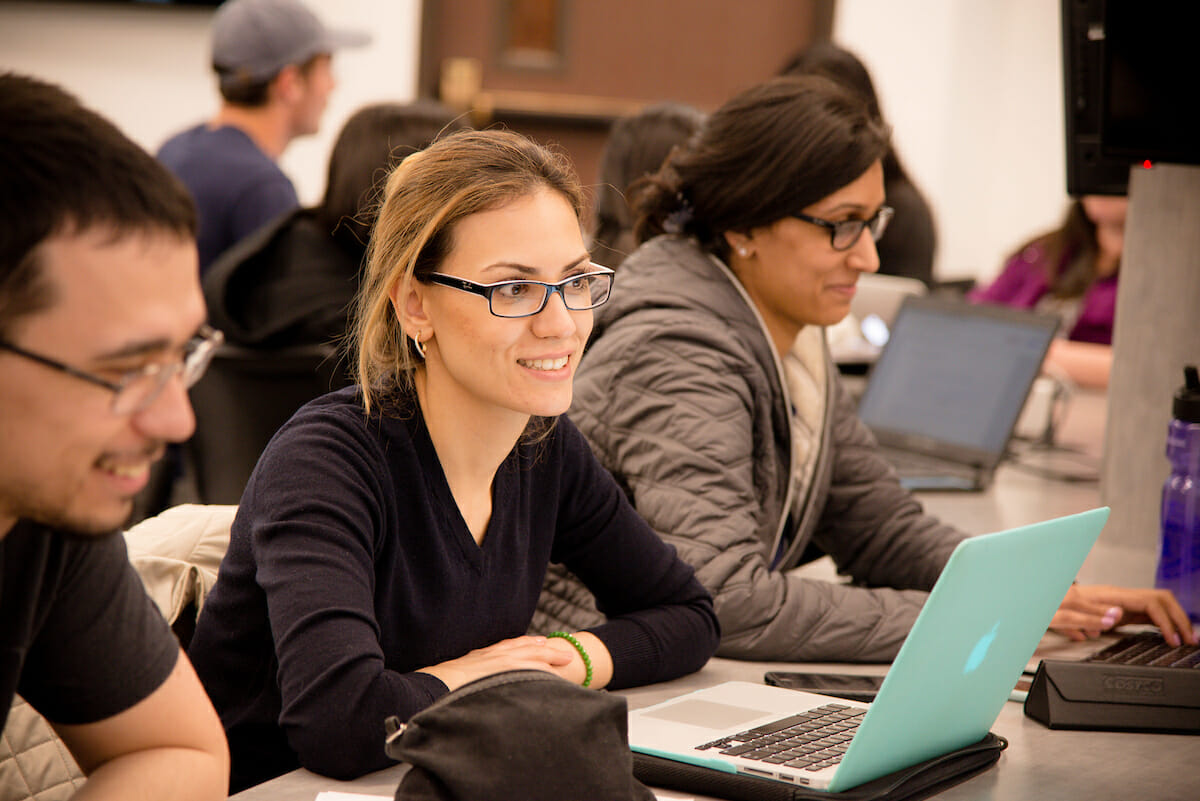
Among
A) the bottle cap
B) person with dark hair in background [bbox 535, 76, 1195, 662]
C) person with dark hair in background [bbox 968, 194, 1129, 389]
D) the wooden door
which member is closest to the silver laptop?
person with dark hair in background [bbox 968, 194, 1129, 389]

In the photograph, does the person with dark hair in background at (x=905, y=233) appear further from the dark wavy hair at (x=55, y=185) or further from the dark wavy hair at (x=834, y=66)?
the dark wavy hair at (x=55, y=185)

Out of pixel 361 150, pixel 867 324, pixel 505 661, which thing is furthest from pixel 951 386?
pixel 505 661

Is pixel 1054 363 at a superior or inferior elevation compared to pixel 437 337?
inferior

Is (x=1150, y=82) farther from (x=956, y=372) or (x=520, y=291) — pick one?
(x=520, y=291)

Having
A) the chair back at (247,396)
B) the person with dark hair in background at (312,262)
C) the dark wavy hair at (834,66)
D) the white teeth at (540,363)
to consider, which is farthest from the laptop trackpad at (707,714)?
the dark wavy hair at (834,66)

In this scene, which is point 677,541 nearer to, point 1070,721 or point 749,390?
point 749,390

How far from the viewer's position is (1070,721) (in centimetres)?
140

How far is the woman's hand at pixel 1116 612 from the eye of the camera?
67.8 inches

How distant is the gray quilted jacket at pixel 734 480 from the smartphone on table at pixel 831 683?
0.09 metres

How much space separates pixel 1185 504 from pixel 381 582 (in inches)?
45.2

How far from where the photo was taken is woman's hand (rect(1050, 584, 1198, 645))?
1.72 m

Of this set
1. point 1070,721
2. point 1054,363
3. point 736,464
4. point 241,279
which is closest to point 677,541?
point 736,464

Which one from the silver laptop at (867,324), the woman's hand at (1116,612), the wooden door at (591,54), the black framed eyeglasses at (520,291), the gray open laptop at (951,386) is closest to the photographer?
the black framed eyeglasses at (520,291)

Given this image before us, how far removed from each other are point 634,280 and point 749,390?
252 mm
